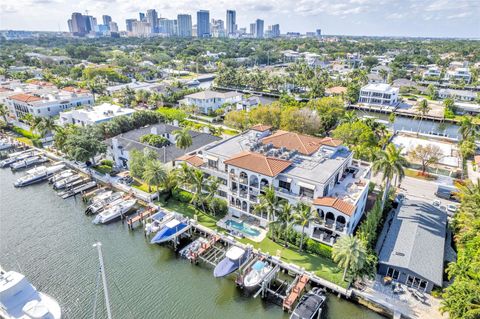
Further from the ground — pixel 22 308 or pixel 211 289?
pixel 22 308

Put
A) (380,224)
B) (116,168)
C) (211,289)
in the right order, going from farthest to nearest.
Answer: (116,168), (380,224), (211,289)

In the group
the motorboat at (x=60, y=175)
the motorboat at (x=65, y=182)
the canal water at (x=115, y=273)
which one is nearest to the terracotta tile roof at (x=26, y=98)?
the motorboat at (x=60, y=175)

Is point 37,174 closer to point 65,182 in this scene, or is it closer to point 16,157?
point 65,182

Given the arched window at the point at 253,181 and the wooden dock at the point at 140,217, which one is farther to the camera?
the wooden dock at the point at 140,217

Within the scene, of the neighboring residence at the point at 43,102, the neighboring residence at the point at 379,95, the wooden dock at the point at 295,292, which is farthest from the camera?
the neighboring residence at the point at 379,95

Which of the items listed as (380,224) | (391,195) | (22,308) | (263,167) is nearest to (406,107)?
(391,195)

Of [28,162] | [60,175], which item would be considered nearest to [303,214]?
[60,175]

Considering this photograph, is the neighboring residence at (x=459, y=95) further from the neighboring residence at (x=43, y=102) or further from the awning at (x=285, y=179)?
the neighboring residence at (x=43, y=102)

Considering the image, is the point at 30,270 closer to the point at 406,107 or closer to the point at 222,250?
the point at 222,250
